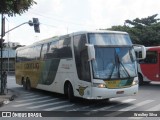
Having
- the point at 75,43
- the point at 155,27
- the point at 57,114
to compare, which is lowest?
the point at 57,114

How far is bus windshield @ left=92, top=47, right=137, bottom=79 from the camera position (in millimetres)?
14875

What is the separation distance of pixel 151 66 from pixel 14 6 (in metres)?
14.5

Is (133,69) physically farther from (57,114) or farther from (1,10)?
(1,10)

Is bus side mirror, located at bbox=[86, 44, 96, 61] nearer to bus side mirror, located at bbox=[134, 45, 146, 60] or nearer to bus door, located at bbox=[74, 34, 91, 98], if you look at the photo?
bus door, located at bbox=[74, 34, 91, 98]

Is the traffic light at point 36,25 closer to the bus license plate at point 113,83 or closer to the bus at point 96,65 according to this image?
the bus at point 96,65

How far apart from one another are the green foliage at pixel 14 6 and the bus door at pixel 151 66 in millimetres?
13492

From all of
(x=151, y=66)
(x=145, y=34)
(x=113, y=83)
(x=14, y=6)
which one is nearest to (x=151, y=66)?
(x=151, y=66)

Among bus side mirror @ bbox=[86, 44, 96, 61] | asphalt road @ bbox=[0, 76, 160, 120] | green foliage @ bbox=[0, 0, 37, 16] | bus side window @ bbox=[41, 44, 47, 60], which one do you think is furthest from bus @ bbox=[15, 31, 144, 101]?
green foliage @ bbox=[0, 0, 37, 16]

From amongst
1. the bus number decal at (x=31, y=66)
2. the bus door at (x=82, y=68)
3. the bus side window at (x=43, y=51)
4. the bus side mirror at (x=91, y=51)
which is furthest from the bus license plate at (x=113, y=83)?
the bus number decal at (x=31, y=66)

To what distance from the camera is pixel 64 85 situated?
17.9 m

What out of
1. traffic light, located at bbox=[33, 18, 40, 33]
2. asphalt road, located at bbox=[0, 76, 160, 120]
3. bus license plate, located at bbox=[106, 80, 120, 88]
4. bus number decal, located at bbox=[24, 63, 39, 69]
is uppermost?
traffic light, located at bbox=[33, 18, 40, 33]

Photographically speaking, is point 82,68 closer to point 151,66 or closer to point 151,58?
point 151,66

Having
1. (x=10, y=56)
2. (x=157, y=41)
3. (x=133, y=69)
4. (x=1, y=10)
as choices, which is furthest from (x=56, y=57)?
(x=10, y=56)

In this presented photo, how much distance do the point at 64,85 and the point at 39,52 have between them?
5051 mm
